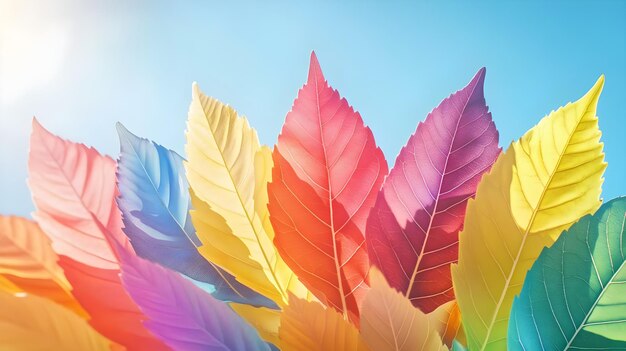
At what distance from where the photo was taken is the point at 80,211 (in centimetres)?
24

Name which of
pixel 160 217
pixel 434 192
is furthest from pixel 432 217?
pixel 160 217

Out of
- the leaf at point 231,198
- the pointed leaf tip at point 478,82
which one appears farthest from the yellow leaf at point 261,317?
the pointed leaf tip at point 478,82

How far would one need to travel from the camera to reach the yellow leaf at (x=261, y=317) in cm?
23

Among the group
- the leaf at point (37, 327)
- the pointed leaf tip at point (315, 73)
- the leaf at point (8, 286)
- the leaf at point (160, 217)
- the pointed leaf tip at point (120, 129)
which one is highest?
the pointed leaf tip at point (315, 73)

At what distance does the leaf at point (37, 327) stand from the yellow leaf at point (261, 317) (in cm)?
7

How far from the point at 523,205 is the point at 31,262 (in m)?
0.20

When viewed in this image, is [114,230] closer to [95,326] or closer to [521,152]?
[95,326]

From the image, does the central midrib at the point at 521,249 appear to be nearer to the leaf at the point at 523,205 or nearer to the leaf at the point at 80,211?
the leaf at the point at 523,205

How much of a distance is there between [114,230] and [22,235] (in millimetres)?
42

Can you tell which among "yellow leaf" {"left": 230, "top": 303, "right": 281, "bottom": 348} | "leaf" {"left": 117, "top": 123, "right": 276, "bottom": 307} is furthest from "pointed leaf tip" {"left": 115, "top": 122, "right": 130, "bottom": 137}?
"yellow leaf" {"left": 230, "top": 303, "right": 281, "bottom": 348}

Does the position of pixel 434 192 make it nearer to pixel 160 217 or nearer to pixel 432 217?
pixel 432 217

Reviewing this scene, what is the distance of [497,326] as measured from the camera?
0.21m

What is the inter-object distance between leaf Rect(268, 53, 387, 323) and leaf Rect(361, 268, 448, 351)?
0.04 metres

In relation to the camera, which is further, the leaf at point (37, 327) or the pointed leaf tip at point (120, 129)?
the pointed leaf tip at point (120, 129)
